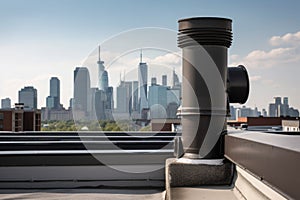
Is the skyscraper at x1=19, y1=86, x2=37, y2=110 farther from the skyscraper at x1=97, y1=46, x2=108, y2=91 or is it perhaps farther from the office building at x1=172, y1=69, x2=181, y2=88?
the office building at x1=172, y1=69, x2=181, y2=88

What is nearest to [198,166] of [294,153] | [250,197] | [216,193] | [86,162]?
[216,193]

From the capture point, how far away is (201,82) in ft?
14.2

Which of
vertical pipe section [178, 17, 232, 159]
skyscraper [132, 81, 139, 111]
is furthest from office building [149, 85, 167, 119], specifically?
vertical pipe section [178, 17, 232, 159]

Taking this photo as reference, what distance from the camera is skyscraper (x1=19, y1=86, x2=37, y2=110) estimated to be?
4791 centimetres

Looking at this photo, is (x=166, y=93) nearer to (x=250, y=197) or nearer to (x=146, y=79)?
(x=146, y=79)

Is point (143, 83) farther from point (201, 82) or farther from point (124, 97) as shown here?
point (201, 82)

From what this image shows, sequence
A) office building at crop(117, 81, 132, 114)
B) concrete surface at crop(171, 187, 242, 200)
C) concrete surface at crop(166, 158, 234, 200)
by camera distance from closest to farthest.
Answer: concrete surface at crop(171, 187, 242, 200) → concrete surface at crop(166, 158, 234, 200) → office building at crop(117, 81, 132, 114)

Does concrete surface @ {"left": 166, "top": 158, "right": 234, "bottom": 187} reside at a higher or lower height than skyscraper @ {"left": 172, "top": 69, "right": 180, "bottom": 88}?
lower

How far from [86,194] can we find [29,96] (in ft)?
160

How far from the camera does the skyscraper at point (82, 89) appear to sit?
239 inches

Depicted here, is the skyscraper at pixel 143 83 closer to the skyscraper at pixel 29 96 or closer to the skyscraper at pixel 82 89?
the skyscraper at pixel 82 89

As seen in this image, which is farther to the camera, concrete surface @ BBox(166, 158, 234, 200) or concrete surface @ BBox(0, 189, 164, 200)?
concrete surface @ BBox(0, 189, 164, 200)

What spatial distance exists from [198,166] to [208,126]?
0.44m

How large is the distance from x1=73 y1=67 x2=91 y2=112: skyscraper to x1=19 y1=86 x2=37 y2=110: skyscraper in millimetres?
42341
